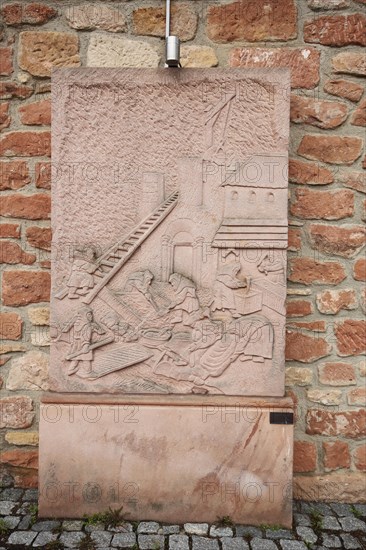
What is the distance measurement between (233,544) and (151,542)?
36 centimetres

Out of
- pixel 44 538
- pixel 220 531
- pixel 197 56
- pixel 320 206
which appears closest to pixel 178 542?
pixel 220 531

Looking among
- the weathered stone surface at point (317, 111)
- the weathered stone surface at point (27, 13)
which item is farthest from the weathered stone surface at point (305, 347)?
the weathered stone surface at point (27, 13)

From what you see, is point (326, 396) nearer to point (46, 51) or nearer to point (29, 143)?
point (29, 143)

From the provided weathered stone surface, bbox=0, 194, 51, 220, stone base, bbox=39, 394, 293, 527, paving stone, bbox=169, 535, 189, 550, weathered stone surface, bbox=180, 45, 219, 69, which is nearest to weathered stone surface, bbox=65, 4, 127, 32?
weathered stone surface, bbox=180, 45, 219, 69

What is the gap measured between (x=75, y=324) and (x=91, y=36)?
1.51 m

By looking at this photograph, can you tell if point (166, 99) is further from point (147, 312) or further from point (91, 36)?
point (147, 312)

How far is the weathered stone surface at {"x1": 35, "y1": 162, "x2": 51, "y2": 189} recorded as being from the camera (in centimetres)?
243

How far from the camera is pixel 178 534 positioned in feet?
6.74

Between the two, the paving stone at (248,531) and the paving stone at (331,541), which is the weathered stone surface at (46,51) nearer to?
the paving stone at (248,531)

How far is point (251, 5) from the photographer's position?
2.37m

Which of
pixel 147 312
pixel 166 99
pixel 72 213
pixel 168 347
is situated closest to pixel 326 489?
pixel 168 347

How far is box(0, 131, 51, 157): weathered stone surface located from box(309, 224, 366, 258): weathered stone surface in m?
1.49

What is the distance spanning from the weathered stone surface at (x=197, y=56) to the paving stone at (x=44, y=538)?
236cm

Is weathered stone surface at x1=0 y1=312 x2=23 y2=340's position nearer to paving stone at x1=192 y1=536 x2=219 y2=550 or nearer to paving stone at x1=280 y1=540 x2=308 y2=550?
paving stone at x1=192 y1=536 x2=219 y2=550
